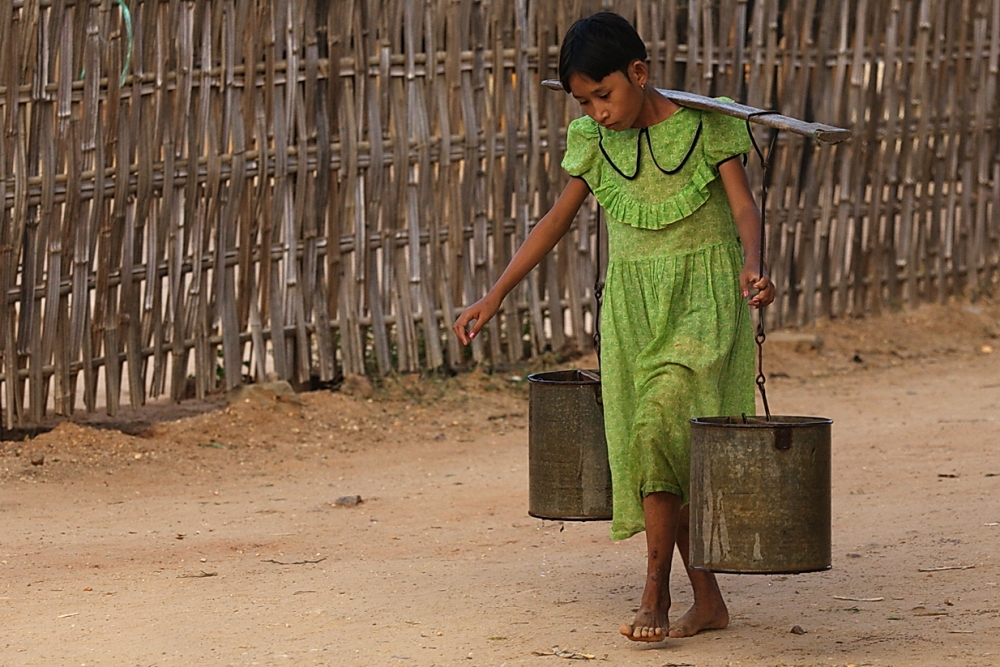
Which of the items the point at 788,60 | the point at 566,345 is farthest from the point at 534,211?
the point at 788,60

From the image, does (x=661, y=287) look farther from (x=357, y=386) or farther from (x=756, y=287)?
(x=357, y=386)

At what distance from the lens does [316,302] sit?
6.79 metres

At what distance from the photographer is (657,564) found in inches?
145

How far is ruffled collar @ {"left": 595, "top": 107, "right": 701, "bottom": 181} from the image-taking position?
372cm

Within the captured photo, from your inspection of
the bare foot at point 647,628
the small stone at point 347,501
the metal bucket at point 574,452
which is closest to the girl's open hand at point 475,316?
the metal bucket at point 574,452

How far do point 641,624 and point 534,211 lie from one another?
158 inches

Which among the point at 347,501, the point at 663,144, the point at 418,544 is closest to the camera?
the point at 663,144

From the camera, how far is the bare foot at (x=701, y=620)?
377cm

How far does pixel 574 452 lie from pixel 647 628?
550mm

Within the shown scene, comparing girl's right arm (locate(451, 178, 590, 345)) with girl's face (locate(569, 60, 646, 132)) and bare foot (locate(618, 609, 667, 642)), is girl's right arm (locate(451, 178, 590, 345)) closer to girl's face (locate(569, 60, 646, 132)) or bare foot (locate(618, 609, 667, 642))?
girl's face (locate(569, 60, 646, 132))

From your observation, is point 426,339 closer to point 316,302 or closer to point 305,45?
point 316,302

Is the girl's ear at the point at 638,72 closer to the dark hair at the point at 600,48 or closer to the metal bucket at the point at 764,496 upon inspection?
the dark hair at the point at 600,48

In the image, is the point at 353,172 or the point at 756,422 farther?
the point at 353,172

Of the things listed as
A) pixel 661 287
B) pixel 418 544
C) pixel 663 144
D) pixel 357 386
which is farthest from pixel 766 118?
pixel 357 386
